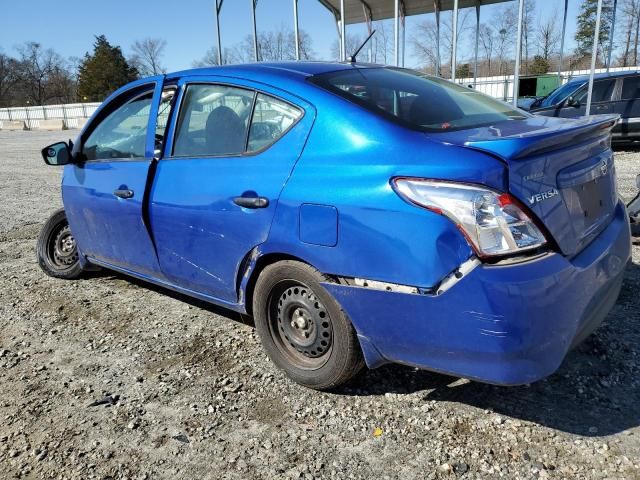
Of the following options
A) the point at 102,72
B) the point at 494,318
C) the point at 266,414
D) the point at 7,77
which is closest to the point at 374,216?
the point at 494,318

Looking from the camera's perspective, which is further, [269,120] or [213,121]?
[213,121]

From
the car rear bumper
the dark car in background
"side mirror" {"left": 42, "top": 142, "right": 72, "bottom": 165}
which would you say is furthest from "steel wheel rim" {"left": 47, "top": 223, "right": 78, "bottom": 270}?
the dark car in background

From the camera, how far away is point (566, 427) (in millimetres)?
2379

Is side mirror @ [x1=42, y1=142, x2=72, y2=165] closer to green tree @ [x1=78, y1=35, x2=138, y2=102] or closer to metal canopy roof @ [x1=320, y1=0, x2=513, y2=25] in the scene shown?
metal canopy roof @ [x1=320, y1=0, x2=513, y2=25]

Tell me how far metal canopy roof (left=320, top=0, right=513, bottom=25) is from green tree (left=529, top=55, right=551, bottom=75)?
28801 millimetres

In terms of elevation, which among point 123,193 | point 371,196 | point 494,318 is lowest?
point 494,318

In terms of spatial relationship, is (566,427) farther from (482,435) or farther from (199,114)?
(199,114)

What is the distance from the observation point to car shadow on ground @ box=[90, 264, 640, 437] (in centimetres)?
243

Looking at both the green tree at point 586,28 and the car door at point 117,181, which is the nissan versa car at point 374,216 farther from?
the green tree at point 586,28

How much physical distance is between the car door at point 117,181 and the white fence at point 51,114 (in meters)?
42.1

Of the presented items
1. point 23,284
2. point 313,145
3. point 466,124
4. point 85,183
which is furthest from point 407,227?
point 23,284

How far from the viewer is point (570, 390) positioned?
8.70 ft

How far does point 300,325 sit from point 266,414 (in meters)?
0.47

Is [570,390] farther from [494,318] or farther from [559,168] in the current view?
[559,168]
